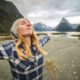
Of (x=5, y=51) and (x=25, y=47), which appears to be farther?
(x=5, y=51)

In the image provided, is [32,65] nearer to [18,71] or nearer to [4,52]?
[18,71]

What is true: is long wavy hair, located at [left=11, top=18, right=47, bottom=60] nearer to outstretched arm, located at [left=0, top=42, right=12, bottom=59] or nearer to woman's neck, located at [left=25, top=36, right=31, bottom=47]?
woman's neck, located at [left=25, top=36, right=31, bottom=47]

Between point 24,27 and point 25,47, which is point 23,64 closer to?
point 25,47

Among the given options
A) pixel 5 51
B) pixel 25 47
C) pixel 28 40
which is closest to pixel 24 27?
pixel 28 40

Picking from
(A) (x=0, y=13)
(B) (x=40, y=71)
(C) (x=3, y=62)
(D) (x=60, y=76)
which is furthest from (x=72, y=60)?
(A) (x=0, y=13)

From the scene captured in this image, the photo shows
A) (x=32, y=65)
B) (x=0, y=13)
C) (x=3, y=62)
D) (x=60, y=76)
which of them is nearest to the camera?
(x=32, y=65)

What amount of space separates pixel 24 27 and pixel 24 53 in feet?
1.37

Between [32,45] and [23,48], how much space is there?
17 centimetres

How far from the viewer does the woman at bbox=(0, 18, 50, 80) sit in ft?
12.1

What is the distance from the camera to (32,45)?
379cm

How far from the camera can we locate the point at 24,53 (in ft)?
12.1

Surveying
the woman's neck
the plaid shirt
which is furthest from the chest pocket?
the woman's neck

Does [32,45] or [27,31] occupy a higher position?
[27,31]

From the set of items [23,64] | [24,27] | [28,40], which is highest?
[24,27]
